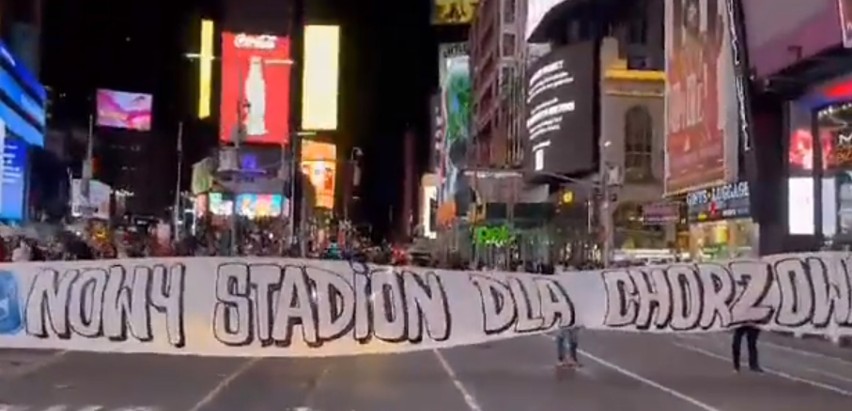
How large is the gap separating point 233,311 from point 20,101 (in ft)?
252

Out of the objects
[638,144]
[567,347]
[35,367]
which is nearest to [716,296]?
→ [567,347]

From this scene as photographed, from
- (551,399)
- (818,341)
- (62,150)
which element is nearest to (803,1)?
(818,341)

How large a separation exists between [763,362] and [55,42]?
107 m

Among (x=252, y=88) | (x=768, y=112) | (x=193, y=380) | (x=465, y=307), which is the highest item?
(x=252, y=88)

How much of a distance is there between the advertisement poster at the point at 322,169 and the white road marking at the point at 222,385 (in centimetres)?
14420

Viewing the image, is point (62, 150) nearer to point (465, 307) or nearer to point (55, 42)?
point (55, 42)

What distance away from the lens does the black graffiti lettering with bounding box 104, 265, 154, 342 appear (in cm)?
1636

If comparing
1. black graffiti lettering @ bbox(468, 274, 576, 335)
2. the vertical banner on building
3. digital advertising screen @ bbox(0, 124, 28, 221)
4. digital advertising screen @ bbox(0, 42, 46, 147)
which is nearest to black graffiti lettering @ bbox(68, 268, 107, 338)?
black graffiti lettering @ bbox(468, 274, 576, 335)

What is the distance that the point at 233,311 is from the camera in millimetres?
16219

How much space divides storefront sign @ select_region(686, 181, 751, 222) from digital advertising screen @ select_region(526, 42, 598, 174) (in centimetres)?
2995

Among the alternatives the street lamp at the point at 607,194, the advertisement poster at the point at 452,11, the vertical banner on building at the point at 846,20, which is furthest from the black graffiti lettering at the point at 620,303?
the advertisement poster at the point at 452,11

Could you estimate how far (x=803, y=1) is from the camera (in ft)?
154

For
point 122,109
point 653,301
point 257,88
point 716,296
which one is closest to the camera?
point 653,301

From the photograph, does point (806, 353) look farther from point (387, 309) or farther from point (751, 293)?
point (387, 309)
